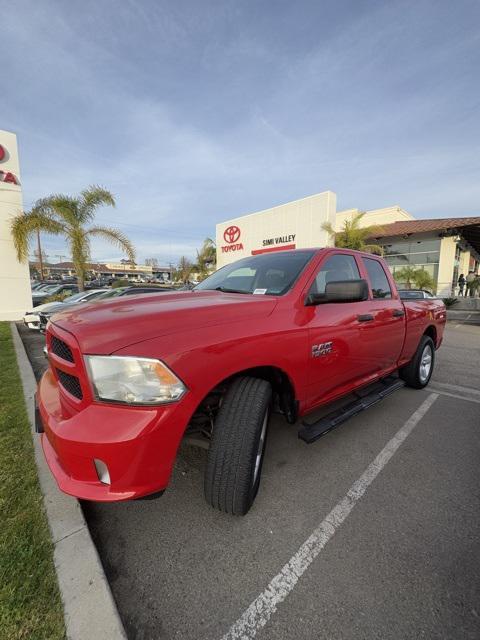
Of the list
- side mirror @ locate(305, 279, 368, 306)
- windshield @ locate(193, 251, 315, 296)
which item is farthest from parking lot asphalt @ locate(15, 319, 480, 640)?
windshield @ locate(193, 251, 315, 296)

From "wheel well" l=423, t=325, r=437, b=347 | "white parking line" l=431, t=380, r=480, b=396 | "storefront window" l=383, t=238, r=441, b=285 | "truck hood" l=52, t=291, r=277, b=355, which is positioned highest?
"storefront window" l=383, t=238, r=441, b=285

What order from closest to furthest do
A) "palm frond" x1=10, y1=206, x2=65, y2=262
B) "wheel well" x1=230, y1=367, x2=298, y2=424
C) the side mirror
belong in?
"wheel well" x1=230, y1=367, x2=298, y2=424
the side mirror
"palm frond" x1=10, y1=206, x2=65, y2=262

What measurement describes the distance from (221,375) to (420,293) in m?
8.88

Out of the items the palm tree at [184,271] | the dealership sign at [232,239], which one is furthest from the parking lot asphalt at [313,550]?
the palm tree at [184,271]

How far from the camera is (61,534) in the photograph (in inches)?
70.8

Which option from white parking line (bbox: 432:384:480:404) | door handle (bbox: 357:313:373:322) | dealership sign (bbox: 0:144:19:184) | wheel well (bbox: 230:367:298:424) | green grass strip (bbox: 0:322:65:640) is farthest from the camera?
dealership sign (bbox: 0:144:19:184)

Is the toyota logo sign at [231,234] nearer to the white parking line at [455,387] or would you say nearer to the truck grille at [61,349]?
the white parking line at [455,387]

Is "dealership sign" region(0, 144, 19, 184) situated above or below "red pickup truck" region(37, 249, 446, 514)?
above

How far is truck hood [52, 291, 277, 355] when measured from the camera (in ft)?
5.21

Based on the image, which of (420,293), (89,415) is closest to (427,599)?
(89,415)

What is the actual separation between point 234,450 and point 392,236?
23.8 m

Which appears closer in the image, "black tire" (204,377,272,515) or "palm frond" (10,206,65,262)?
"black tire" (204,377,272,515)

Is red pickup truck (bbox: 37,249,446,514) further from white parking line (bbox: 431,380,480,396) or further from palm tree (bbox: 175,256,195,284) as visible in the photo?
palm tree (bbox: 175,256,195,284)

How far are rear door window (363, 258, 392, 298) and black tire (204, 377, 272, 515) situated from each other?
2.28m
